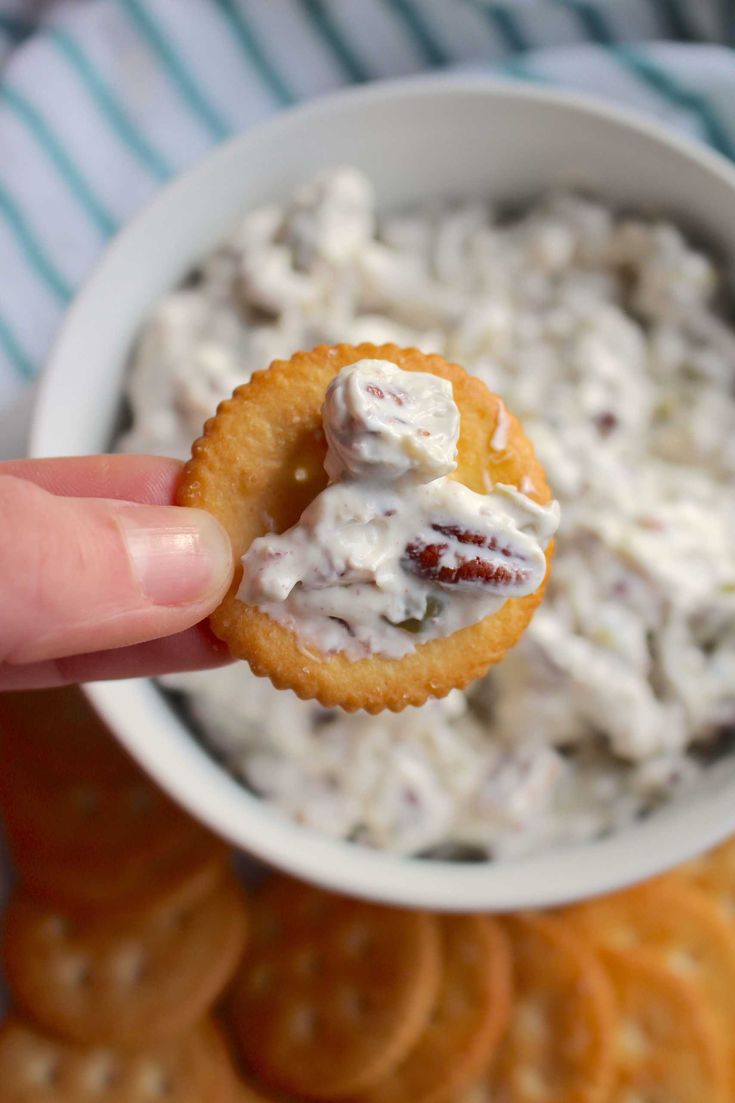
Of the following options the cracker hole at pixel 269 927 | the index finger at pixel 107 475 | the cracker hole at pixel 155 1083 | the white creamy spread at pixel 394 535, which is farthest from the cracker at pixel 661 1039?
the index finger at pixel 107 475

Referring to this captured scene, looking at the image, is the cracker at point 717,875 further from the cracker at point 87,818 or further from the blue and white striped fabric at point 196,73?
the blue and white striped fabric at point 196,73

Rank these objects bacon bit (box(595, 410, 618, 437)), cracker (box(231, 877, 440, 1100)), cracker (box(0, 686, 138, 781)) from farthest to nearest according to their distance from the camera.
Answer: cracker (box(0, 686, 138, 781)), cracker (box(231, 877, 440, 1100)), bacon bit (box(595, 410, 618, 437))

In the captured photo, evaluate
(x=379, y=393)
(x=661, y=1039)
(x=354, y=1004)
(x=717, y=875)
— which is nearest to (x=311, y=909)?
(x=354, y=1004)

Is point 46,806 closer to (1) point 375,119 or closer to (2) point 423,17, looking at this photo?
(1) point 375,119

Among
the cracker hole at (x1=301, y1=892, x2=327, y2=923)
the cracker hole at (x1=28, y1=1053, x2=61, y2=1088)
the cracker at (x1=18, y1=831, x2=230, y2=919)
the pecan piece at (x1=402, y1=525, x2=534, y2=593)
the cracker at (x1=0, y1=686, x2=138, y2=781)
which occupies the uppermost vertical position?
the pecan piece at (x1=402, y1=525, x2=534, y2=593)

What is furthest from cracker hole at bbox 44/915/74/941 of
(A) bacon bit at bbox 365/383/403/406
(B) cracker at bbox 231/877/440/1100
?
(A) bacon bit at bbox 365/383/403/406

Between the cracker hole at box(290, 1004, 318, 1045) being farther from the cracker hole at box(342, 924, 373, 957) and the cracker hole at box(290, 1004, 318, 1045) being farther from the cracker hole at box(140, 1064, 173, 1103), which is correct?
the cracker hole at box(140, 1064, 173, 1103)

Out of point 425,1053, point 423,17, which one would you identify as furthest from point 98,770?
point 423,17
